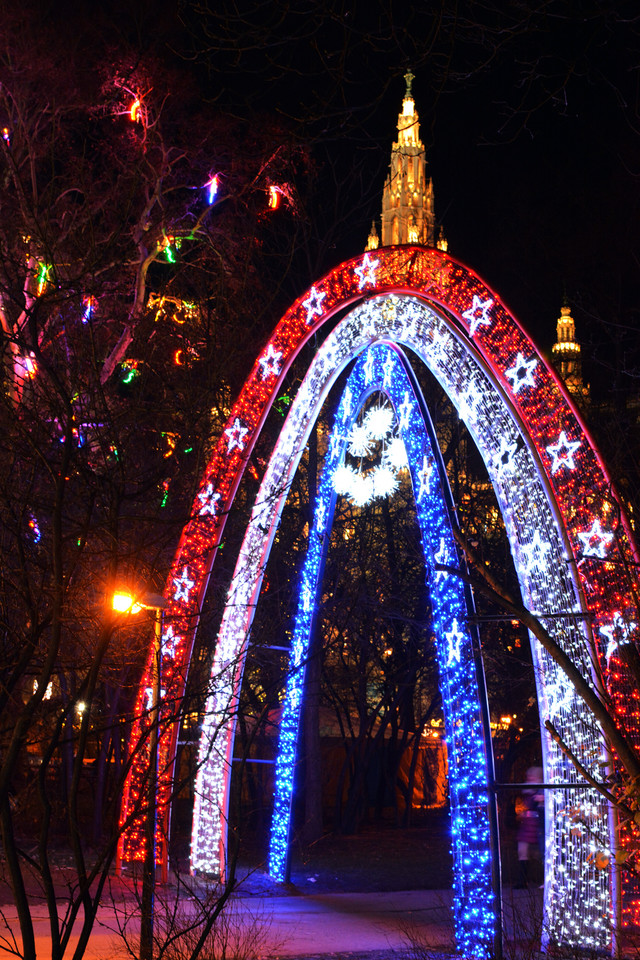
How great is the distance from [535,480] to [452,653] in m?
1.72

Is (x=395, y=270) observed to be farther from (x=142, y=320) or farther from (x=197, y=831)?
(x=197, y=831)

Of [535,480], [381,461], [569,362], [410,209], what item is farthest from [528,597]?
[410,209]

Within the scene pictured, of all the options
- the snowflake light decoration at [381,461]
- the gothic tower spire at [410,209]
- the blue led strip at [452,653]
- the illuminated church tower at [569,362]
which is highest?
the gothic tower spire at [410,209]

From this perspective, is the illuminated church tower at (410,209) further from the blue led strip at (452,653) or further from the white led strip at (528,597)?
the white led strip at (528,597)

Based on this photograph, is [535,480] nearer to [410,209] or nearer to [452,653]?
[452,653]

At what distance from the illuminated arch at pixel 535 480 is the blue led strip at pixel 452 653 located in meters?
0.56

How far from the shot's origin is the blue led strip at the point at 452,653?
809 cm

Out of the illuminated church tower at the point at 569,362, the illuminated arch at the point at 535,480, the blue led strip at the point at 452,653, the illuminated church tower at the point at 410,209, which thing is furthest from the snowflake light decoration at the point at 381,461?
the illuminated church tower at the point at 410,209

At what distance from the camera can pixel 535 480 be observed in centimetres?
868

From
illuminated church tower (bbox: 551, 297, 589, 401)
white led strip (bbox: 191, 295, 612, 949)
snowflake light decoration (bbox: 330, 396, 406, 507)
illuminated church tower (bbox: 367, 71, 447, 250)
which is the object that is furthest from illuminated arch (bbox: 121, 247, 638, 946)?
illuminated church tower (bbox: 367, 71, 447, 250)

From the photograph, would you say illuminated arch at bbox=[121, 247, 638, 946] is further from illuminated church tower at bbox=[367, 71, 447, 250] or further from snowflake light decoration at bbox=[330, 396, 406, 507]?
illuminated church tower at bbox=[367, 71, 447, 250]

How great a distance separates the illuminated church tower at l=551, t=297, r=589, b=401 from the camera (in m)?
18.0

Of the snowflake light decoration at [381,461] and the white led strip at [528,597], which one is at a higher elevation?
the snowflake light decoration at [381,461]

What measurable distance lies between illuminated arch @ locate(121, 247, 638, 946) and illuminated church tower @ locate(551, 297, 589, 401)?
723 centimetres
